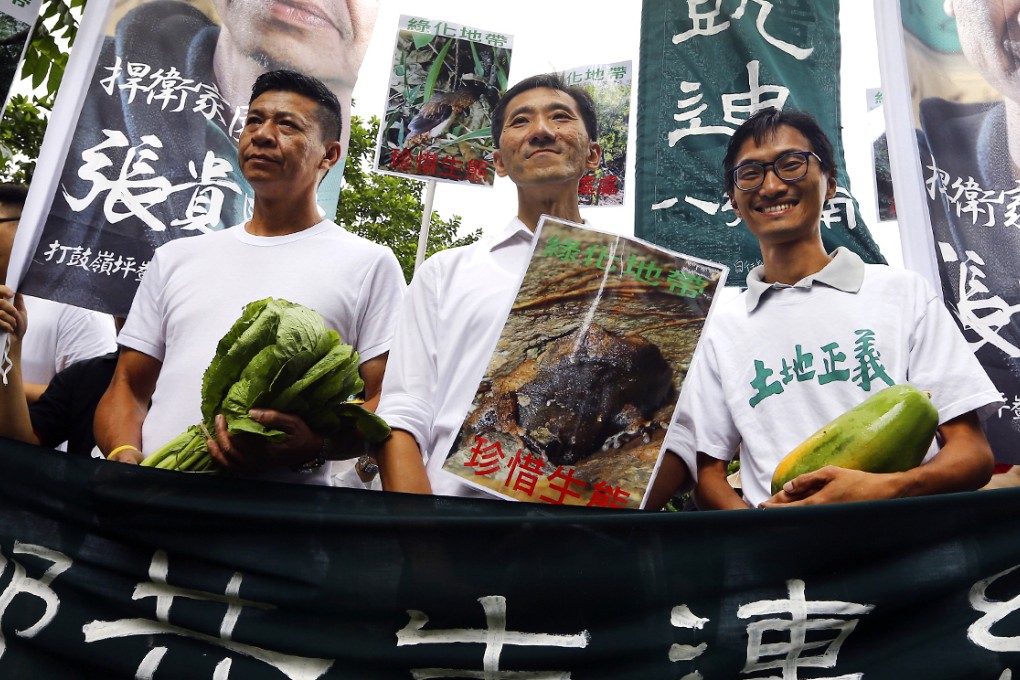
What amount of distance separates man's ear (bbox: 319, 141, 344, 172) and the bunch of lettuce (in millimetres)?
995

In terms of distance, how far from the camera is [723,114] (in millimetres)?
3398

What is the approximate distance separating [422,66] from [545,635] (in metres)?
2.58

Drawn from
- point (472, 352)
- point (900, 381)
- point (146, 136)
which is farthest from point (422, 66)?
point (900, 381)

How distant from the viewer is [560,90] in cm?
308

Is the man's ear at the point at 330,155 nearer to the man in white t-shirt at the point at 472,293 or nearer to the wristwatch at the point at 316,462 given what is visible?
the man in white t-shirt at the point at 472,293

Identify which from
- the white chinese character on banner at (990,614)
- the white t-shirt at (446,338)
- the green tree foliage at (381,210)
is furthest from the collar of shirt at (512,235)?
the green tree foliage at (381,210)

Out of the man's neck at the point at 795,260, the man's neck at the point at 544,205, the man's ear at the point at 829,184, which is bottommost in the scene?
the man's neck at the point at 795,260

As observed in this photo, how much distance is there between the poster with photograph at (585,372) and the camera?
2295mm

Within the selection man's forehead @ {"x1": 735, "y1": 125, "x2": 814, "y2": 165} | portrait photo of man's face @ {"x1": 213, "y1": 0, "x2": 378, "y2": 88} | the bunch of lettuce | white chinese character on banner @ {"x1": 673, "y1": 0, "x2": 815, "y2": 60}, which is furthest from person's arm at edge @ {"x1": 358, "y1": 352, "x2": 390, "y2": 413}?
white chinese character on banner @ {"x1": 673, "y1": 0, "x2": 815, "y2": 60}

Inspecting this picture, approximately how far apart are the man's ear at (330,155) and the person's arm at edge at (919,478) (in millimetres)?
1826

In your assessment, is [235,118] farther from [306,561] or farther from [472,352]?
[306,561]

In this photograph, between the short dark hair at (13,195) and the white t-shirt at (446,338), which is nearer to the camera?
the white t-shirt at (446,338)

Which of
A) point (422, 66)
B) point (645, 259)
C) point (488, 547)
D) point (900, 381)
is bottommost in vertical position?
point (488, 547)

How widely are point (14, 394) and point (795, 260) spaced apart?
7.71ft
